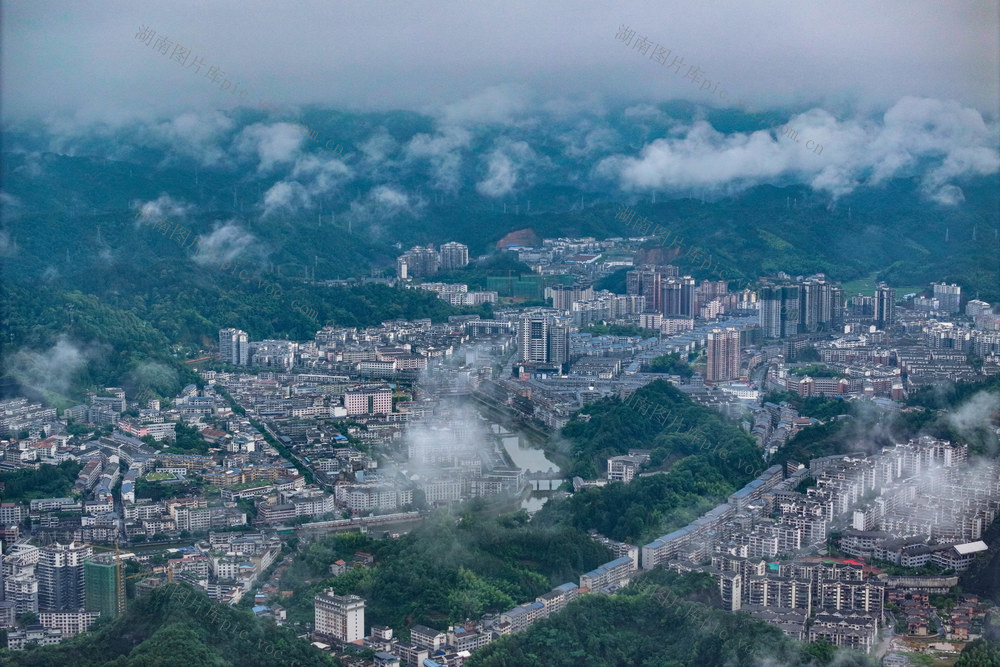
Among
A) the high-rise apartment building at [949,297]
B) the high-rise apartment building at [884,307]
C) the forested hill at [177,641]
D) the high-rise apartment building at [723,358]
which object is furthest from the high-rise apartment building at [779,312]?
the forested hill at [177,641]

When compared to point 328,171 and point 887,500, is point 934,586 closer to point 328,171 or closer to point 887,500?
point 887,500

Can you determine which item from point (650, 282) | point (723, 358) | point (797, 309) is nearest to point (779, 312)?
point (797, 309)

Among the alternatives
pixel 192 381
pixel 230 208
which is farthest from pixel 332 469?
pixel 230 208

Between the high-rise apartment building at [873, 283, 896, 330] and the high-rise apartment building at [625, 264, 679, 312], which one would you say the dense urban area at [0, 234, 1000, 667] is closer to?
the high-rise apartment building at [873, 283, 896, 330]

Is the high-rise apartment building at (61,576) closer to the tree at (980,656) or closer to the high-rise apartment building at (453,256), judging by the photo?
the tree at (980,656)

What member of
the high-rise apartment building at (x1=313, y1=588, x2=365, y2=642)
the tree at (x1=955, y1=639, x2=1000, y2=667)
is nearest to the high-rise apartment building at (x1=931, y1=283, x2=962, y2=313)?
the tree at (x1=955, y1=639, x2=1000, y2=667)

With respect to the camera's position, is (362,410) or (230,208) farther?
(230,208)

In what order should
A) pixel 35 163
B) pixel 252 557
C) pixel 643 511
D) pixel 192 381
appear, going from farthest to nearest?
1. pixel 35 163
2. pixel 192 381
3. pixel 643 511
4. pixel 252 557
